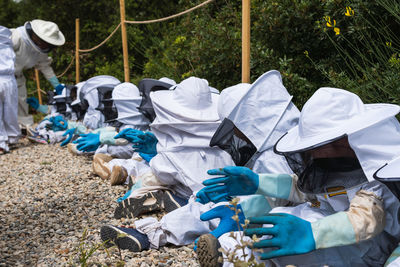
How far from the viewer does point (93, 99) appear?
6711 millimetres

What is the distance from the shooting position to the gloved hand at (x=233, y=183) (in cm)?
207

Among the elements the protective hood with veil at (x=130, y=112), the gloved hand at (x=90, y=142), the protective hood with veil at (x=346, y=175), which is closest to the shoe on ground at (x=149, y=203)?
the protective hood with veil at (x=346, y=175)

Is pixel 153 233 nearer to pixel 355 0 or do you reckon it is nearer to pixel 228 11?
pixel 355 0

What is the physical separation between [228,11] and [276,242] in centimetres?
450

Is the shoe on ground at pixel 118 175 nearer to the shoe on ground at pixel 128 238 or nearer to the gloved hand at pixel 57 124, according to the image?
the shoe on ground at pixel 128 238

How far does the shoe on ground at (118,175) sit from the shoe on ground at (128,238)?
1670mm

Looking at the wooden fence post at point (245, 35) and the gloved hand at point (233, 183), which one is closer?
the gloved hand at point (233, 183)

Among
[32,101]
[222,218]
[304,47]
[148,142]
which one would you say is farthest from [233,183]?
[32,101]

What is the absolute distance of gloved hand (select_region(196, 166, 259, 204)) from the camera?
2.07 metres

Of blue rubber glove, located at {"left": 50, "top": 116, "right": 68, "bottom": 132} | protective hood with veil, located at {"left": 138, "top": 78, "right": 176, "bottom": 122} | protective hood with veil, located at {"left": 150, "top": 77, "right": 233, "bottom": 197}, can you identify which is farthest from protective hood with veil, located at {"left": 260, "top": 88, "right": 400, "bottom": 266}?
blue rubber glove, located at {"left": 50, "top": 116, "right": 68, "bottom": 132}

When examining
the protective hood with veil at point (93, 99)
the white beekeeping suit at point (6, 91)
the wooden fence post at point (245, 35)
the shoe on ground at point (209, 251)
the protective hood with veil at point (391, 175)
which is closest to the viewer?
the protective hood with veil at point (391, 175)

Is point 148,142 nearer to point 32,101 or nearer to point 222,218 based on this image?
point 222,218

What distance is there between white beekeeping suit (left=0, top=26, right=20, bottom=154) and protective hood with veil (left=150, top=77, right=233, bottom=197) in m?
5.08

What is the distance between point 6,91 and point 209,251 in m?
6.44
